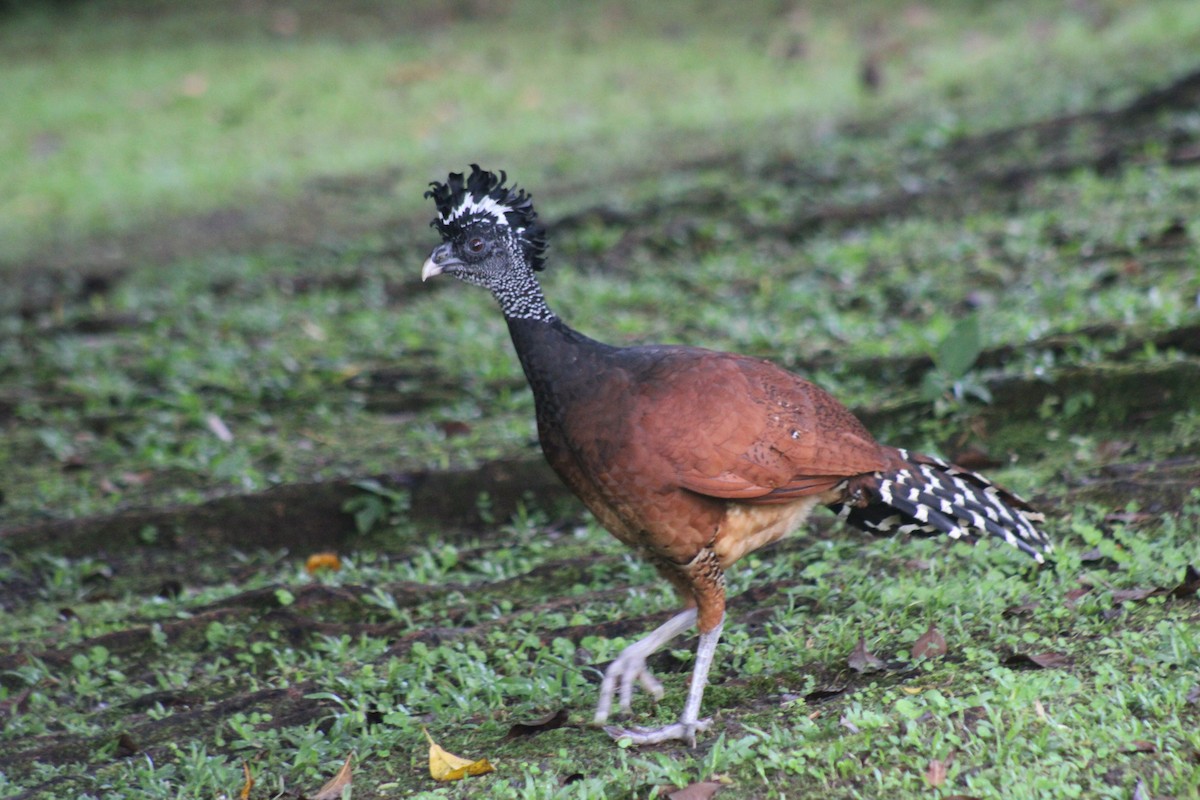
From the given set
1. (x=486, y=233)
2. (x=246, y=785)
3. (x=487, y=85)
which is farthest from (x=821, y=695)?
(x=487, y=85)

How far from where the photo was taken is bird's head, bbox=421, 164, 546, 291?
4.44 m

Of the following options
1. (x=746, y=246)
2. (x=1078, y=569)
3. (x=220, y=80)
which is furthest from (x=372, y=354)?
(x=220, y=80)

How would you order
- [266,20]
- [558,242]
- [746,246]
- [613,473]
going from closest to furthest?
[613,473], [746,246], [558,242], [266,20]

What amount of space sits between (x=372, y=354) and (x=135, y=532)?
2.04 meters

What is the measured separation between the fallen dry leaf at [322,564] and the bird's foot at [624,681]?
1687mm

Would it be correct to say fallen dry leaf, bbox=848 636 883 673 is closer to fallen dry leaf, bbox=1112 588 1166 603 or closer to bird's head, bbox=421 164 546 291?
fallen dry leaf, bbox=1112 588 1166 603

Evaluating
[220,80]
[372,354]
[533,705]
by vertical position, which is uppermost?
[220,80]

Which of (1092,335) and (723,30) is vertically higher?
(723,30)

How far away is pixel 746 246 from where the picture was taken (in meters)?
8.70

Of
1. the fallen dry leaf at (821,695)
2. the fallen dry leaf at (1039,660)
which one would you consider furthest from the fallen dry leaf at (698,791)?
the fallen dry leaf at (1039,660)

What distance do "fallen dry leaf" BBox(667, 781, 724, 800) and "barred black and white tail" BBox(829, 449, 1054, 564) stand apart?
3.99ft

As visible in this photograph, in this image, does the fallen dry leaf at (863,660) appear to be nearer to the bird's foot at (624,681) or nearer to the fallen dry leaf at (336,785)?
→ the bird's foot at (624,681)

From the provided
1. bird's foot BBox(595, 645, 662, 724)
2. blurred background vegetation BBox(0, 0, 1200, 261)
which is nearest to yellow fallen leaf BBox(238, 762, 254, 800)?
bird's foot BBox(595, 645, 662, 724)

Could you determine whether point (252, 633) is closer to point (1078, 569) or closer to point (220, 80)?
point (1078, 569)
